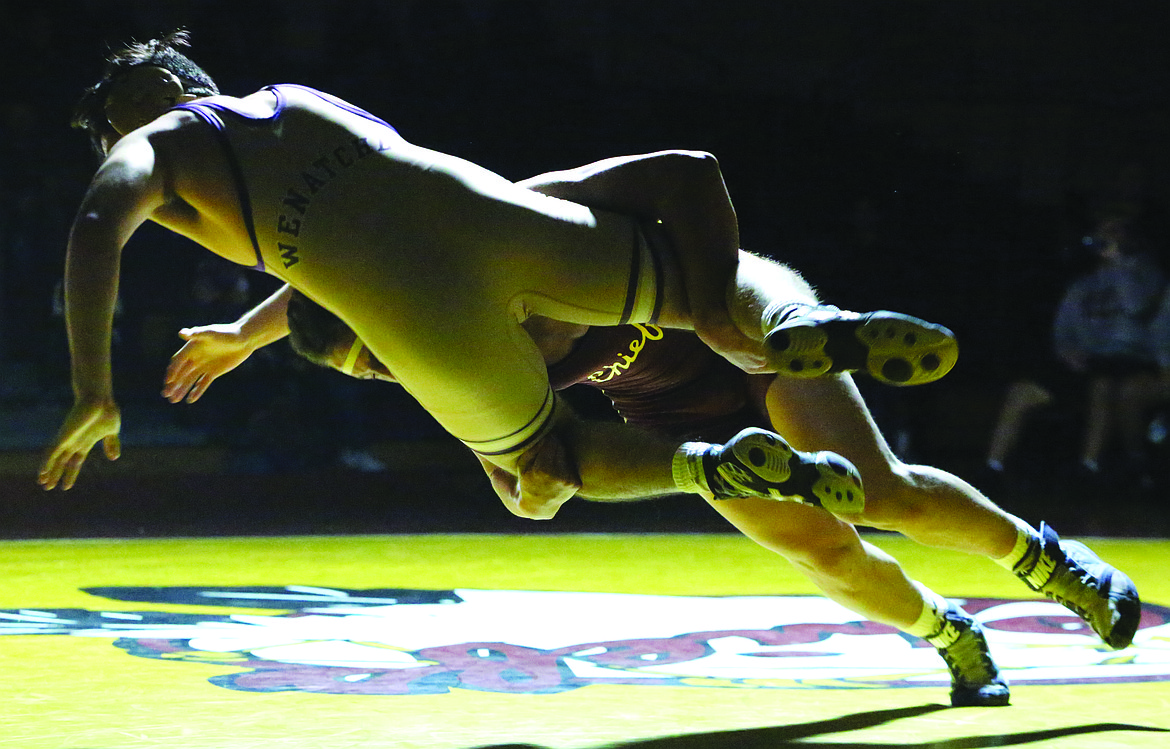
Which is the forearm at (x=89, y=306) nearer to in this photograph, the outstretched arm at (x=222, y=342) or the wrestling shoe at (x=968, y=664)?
the outstretched arm at (x=222, y=342)

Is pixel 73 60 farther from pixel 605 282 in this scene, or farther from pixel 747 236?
pixel 605 282

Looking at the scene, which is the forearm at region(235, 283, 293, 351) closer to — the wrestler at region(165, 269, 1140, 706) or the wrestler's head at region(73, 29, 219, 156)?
the wrestler at region(165, 269, 1140, 706)

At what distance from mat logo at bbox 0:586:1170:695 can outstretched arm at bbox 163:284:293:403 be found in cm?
52

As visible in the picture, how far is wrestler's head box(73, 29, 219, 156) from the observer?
1921 millimetres

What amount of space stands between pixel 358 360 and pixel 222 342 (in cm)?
36

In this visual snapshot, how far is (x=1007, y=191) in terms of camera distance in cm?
605

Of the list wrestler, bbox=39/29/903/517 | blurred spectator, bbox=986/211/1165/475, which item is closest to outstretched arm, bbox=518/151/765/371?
wrestler, bbox=39/29/903/517

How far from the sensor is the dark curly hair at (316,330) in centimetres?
192

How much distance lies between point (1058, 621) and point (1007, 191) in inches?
138

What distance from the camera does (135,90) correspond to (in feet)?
6.30

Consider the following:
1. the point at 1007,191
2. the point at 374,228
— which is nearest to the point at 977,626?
the point at 374,228

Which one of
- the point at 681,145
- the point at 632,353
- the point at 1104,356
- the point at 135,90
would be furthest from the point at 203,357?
the point at 1104,356

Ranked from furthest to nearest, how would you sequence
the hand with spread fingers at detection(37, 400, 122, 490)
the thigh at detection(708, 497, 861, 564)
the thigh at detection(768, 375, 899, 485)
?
the thigh at detection(708, 497, 861, 564) → the thigh at detection(768, 375, 899, 485) → the hand with spread fingers at detection(37, 400, 122, 490)

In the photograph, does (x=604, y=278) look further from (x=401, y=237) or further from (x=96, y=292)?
(x=96, y=292)
